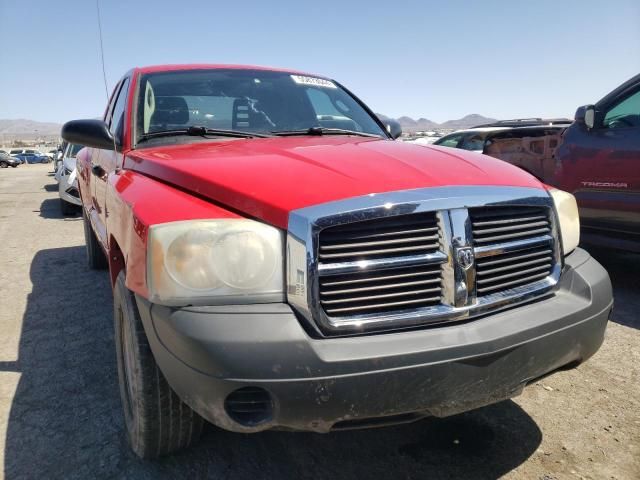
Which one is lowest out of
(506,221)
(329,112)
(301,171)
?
(506,221)

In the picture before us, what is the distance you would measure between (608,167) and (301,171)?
3.50 m

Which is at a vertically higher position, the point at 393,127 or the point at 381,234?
the point at 393,127

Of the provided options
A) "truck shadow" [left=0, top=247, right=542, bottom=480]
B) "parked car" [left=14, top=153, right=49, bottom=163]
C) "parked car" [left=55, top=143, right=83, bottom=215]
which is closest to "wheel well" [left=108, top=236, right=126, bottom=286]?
"truck shadow" [left=0, top=247, right=542, bottom=480]

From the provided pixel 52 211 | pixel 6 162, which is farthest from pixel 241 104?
pixel 6 162

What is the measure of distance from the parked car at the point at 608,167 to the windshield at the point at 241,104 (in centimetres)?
225

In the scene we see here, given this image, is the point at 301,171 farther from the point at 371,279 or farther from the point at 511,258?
the point at 511,258

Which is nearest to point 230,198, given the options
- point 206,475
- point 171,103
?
point 206,475

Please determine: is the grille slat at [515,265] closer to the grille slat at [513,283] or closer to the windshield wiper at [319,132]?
the grille slat at [513,283]

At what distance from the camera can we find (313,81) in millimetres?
3484

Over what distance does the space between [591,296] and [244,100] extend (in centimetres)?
215

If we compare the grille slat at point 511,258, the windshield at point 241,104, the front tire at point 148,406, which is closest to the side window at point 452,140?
the windshield at point 241,104

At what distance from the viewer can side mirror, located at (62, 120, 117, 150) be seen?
105 inches

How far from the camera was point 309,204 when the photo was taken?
1.61 m

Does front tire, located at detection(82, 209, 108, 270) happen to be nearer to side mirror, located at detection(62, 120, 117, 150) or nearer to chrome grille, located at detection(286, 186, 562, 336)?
side mirror, located at detection(62, 120, 117, 150)
